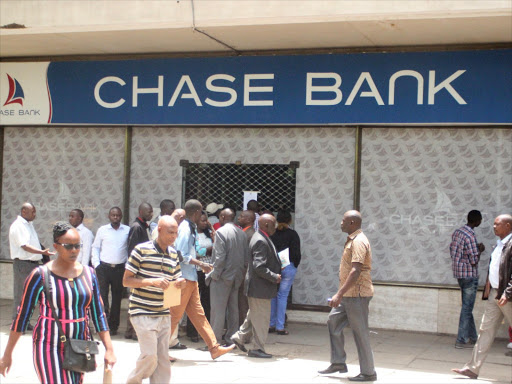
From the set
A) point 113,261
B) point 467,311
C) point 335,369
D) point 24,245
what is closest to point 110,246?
point 113,261

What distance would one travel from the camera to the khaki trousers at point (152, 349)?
618cm

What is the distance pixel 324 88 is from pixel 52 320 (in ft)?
23.0

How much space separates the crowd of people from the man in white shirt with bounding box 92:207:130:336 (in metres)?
0.01

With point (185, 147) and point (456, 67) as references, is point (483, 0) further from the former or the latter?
point (185, 147)

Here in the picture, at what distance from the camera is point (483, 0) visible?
28.6 feet

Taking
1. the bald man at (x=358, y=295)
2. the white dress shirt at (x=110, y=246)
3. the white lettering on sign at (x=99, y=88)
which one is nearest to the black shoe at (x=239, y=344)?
the bald man at (x=358, y=295)

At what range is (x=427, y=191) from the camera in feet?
35.1

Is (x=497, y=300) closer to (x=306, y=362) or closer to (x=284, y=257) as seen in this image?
(x=306, y=362)

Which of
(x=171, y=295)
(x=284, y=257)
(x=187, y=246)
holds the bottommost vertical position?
(x=171, y=295)

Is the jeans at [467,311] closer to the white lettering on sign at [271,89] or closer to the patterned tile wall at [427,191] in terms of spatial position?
the patterned tile wall at [427,191]

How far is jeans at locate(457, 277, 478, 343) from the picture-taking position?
9.80 m

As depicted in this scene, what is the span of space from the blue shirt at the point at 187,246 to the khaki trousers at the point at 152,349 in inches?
89.0

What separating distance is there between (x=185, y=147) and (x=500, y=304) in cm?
587

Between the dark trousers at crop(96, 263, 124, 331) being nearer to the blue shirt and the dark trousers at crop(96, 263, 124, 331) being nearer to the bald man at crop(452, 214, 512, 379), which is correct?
the blue shirt
